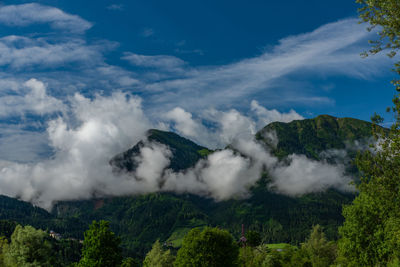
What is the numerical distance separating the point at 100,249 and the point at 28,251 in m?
18.8

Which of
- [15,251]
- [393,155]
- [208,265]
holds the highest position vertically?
[393,155]

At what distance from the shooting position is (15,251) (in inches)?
2028

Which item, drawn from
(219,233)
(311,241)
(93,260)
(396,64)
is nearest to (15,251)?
(93,260)

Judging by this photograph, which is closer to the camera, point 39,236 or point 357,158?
point 357,158

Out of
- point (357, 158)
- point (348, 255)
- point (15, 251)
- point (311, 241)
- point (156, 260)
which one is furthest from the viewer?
point (311, 241)

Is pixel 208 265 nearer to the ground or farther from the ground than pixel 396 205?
nearer to the ground

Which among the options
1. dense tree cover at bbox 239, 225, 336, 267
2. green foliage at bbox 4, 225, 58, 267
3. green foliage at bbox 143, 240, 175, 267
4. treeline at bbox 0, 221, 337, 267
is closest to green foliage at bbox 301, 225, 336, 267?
dense tree cover at bbox 239, 225, 336, 267

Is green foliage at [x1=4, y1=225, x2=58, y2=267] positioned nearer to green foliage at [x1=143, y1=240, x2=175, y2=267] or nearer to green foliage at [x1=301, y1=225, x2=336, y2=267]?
green foliage at [x1=143, y1=240, x2=175, y2=267]

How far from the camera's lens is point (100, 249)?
41812mm

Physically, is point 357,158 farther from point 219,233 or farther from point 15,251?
point 15,251

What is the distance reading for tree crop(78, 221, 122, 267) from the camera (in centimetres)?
4132

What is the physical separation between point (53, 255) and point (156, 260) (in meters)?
57.5

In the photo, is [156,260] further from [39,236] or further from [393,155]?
[393,155]

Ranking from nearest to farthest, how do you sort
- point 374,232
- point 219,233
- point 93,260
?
point 93,260
point 374,232
point 219,233
